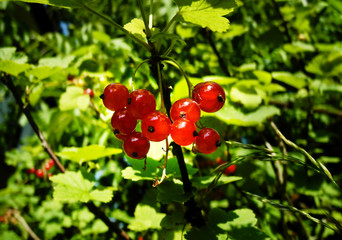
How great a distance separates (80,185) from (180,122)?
0.61 m

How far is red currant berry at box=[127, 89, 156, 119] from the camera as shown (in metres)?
0.55

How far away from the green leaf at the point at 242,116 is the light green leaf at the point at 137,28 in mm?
563

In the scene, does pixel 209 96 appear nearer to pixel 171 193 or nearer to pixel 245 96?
pixel 171 193

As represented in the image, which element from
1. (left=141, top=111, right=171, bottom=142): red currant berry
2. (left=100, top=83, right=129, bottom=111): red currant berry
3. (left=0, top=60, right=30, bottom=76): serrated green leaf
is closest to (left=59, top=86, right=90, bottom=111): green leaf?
(left=0, top=60, right=30, bottom=76): serrated green leaf

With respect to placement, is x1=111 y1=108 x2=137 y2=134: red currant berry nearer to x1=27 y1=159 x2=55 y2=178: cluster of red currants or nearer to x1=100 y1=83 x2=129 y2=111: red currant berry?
x1=100 y1=83 x2=129 y2=111: red currant berry

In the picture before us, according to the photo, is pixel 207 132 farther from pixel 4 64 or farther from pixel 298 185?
pixel 298 185

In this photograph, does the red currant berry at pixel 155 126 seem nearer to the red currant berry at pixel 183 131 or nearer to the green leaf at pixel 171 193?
the red currant berry at pixel 183 131

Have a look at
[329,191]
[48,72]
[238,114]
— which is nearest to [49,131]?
[48,72]

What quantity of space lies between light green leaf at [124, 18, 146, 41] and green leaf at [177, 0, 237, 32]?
→ 0.10 m

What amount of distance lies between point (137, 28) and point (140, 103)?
177 mm

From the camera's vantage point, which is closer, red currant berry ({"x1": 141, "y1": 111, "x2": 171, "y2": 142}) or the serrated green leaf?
red currant berry ({"x1": 141, "y1": 111, "x2": 171, "y2": 142})

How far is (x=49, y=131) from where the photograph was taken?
1.42 metres

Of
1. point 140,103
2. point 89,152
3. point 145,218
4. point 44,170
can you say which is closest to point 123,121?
point 140,103

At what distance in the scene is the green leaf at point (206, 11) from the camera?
1.80 ft
